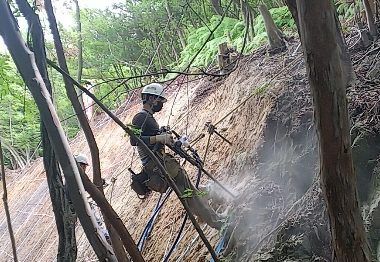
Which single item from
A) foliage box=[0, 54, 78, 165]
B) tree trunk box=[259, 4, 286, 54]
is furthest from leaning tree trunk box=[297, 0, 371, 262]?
tree trunk box=[259, 4, 286, 54]

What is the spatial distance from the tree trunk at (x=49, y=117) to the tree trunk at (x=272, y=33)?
5.24 m

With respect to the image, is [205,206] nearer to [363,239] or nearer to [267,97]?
[267,97]

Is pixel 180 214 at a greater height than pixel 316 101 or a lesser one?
lesser

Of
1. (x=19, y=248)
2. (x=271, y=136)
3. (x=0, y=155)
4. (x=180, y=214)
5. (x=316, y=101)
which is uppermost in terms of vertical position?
(x=0, y=155)

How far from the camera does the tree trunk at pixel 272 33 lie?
6520 millimetres

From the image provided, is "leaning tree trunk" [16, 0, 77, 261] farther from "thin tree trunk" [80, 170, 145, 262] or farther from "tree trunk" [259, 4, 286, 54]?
"tree trunk" [259, 4, 286, 54]

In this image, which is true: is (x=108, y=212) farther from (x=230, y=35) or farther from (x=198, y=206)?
(x=230, y=35)

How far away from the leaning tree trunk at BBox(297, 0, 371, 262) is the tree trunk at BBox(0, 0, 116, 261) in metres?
1.00

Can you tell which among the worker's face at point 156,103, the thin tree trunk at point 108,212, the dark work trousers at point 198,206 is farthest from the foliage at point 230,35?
the thin tree trunk at point 108,212

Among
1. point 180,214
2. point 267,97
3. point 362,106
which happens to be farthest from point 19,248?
point 362,106

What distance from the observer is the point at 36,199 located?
12.1 meters

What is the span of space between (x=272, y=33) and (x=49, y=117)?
5.39m

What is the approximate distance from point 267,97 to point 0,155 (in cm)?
370

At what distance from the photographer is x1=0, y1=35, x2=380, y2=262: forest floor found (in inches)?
133
